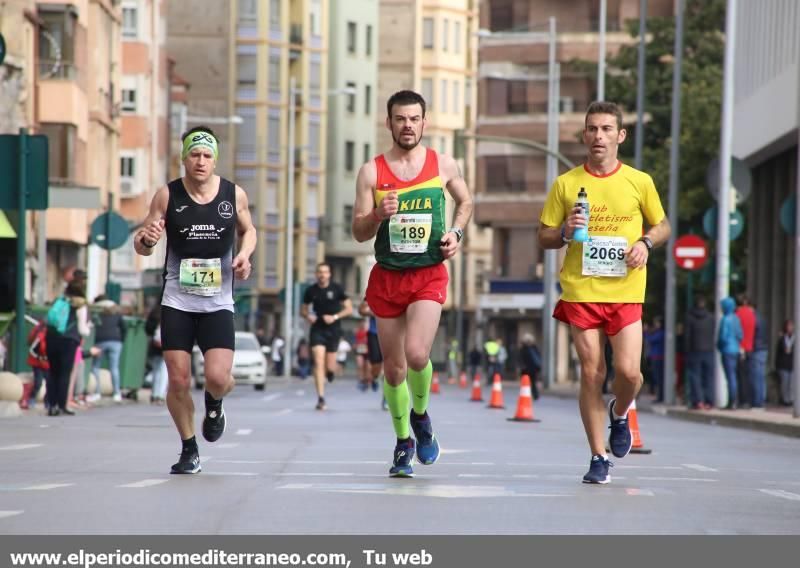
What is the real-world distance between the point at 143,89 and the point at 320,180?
126ft

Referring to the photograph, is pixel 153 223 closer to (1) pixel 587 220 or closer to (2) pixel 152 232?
(2) pixel 152 232

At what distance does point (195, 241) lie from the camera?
13.6m

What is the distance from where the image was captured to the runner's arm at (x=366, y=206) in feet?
43.7

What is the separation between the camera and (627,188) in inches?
524

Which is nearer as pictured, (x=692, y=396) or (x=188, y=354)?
(x=188, y=354)

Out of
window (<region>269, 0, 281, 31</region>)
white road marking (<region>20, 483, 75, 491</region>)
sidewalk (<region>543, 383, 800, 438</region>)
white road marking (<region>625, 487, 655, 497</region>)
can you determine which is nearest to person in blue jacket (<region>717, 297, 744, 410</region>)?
sidewalk (<region>543, 383, 800, 438</region>)

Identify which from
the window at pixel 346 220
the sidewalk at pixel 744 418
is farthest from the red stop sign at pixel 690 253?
the window at pixel 346 220

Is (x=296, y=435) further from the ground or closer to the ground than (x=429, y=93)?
closer to the ground

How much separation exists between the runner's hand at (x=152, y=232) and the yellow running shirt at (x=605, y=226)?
7.33 ft

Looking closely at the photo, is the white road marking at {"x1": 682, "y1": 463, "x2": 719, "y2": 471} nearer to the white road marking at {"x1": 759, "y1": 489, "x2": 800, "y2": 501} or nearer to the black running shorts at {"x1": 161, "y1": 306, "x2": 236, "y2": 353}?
the white road marking at {"x1": 759, "y1": 489, "x2": 800, "y2": 501}

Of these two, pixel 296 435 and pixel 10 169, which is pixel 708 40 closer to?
pixel 10 169

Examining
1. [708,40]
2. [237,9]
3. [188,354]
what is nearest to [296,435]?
[188,354]

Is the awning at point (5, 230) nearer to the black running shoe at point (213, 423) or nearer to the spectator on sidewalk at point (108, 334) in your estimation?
the spectator on sidewalk at point (108, 334)

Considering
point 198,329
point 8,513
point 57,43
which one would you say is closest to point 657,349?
point 57,43
